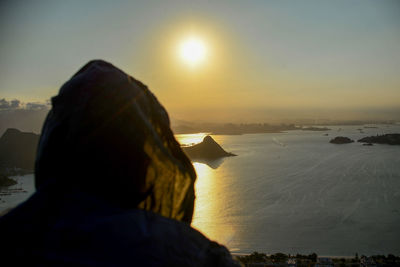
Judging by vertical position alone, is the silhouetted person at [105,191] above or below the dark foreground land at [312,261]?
above

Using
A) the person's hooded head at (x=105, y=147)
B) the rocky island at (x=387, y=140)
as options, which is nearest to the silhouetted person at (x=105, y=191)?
the person's hooded head at (x=105, y=147)

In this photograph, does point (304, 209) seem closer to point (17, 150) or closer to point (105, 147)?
point (105, 147)

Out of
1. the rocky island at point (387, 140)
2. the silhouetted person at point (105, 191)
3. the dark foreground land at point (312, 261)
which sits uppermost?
the silhouetted person at point (105, 191)

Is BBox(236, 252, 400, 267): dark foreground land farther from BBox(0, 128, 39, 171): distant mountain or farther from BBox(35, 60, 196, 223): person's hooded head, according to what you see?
BBox(0, 128, 39, 171): distant mountain

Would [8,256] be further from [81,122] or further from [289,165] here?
[289,165]

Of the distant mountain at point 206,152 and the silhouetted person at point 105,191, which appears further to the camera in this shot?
the distant mountain at point 206,152

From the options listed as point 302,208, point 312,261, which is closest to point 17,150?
point 302,208

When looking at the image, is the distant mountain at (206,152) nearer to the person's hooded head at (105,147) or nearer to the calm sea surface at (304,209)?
the calm sea surface at (304,209)

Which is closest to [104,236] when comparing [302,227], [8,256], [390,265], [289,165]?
[8,256]

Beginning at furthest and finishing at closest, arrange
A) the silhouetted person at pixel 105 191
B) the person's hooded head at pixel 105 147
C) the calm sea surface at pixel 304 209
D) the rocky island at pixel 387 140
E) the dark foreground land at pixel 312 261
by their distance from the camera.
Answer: the rocky island at pixel 387 140 → the calm sea surface at pixel 304 209 → the dark foreground land at pixel 312 261 → the person's hooded head at pixel 105 147 → the silhouetted person at pixel 105 191
